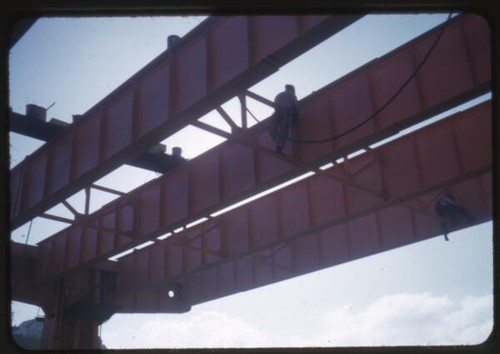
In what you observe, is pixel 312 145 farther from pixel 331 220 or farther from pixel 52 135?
pixel 52 135

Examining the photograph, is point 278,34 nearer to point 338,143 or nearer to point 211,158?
point 338,143

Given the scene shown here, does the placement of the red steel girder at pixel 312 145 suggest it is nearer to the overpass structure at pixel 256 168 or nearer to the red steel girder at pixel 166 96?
the overpass structure at pixel 256 168

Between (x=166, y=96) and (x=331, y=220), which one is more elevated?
(x=166, y=96)

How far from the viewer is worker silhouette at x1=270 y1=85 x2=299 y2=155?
1030cm

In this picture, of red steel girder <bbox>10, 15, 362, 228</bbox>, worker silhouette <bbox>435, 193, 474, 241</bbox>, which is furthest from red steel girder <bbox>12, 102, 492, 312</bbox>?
red steel girder <bbox>10, 15, 362, 228</bbox>

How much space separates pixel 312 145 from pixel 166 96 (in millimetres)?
3165

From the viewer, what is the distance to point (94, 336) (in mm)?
17984

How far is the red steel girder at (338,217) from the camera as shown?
444 inches

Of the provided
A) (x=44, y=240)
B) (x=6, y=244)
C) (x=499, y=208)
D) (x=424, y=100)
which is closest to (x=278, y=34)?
(x=424, y=100)

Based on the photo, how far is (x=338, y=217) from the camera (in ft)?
42.0

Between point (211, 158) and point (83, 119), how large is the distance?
3.05 metres

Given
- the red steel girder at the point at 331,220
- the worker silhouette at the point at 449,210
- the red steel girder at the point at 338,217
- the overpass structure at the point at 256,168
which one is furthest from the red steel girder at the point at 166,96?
the worker silhouette at the point at 449,210

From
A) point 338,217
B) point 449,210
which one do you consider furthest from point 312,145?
point 449,210

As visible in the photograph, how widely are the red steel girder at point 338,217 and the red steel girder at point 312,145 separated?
49.8 inches
